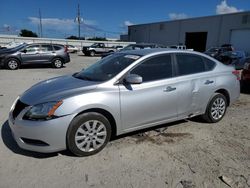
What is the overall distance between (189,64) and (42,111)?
111 inches

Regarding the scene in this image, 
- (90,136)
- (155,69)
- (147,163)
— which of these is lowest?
(147,163)

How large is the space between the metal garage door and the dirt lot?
3021cm

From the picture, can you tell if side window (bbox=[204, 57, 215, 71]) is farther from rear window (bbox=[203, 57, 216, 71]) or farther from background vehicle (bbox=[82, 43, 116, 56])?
background vehicle (bbox=[82, 43, 116, 56])

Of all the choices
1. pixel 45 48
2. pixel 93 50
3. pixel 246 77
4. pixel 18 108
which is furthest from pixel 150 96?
pixel 93 50

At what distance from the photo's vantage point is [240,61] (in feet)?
45.6

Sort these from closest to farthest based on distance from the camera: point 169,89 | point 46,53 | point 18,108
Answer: point 18,108 < point 169,89 < point 46,53

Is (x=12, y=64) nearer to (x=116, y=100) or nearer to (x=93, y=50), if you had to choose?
(x=116, y=100)

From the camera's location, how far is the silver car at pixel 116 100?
10.0 feet

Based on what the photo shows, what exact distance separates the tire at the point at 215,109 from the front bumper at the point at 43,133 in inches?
114

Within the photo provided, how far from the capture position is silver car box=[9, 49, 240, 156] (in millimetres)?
3059

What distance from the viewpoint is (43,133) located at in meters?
2.99

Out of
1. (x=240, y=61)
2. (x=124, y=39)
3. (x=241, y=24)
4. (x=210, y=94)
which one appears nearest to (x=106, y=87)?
(x=210, y=94)

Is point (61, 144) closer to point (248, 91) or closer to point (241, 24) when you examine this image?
point (248, 91)

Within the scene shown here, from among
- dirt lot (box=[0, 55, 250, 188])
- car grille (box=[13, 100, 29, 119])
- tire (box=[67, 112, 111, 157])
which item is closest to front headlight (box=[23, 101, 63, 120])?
car grille (box=[13, 100, 29, 119])
